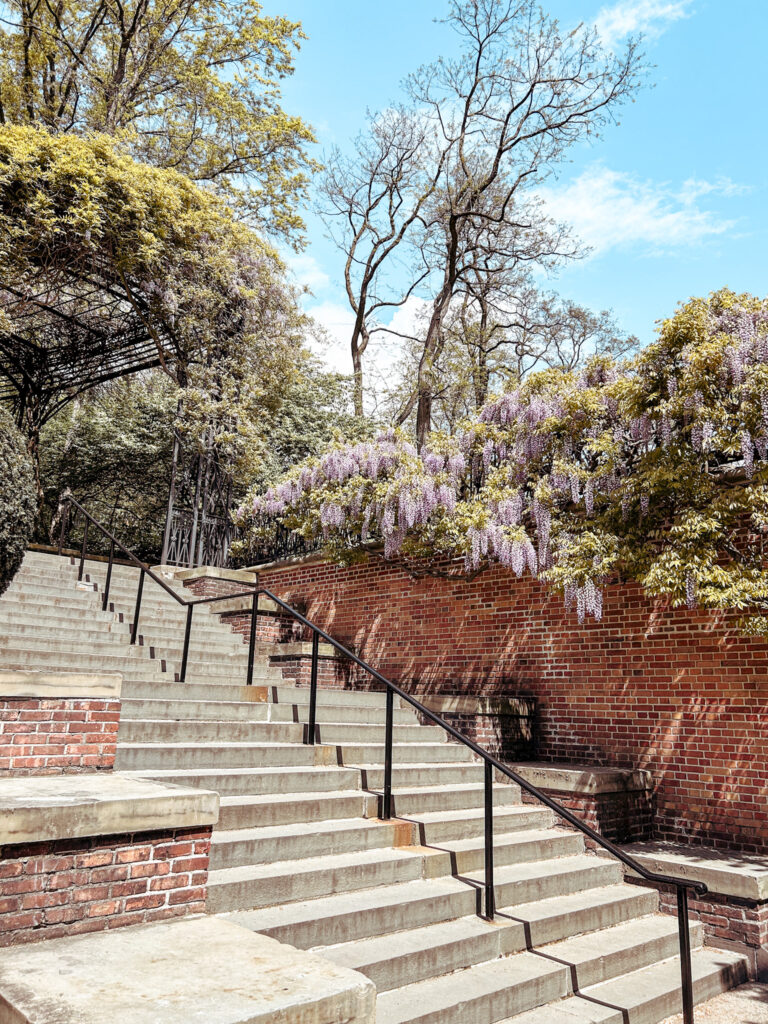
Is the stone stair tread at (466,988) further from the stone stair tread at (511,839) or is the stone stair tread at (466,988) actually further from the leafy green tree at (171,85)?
the leafy green tree at (171,85)

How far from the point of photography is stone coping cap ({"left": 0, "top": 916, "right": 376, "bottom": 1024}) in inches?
83.3

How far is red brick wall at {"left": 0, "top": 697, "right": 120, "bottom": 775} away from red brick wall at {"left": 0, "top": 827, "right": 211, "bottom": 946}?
1.00 m

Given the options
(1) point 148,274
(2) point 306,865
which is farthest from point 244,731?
(1) point 148,274

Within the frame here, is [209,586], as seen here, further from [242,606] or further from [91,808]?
[91,808]

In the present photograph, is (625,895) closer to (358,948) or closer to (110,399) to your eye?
(358,948)

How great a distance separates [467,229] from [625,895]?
50.3 ft

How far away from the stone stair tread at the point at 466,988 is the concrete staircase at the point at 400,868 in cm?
1

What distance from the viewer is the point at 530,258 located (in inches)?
674

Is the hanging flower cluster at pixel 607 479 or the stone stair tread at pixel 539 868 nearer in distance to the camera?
the stone stair tread at pixel 539 868

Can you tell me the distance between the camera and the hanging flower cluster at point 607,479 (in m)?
5.95

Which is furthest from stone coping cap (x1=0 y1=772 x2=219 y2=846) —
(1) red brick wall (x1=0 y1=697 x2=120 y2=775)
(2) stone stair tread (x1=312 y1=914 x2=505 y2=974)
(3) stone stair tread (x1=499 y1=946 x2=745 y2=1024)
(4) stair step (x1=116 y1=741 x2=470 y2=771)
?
(3) stone stair tread (x1=499 y1=946 x2=745 y2=1024)

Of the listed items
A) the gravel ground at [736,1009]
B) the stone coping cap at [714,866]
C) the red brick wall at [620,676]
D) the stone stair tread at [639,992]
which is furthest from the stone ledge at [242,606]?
the gravel ground at [736,1009]

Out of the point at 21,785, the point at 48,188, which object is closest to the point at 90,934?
the point at 21,785

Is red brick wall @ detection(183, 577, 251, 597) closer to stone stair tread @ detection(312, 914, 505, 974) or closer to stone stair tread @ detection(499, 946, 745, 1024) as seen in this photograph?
stone stair tread @ detection(312, 914, 505, 974)
